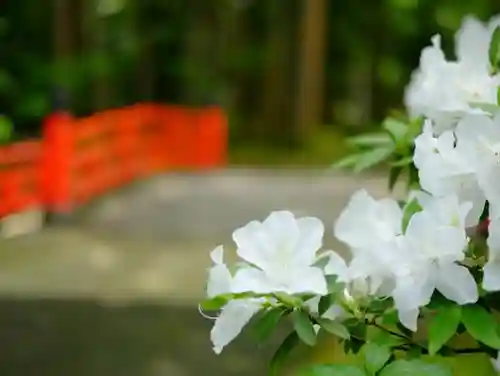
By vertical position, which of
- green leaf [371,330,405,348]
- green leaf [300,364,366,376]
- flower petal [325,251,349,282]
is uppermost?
flower petal [325,251,349,282]

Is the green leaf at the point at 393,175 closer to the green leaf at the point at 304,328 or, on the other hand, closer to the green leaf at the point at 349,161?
the green leaf at the point at 349,161

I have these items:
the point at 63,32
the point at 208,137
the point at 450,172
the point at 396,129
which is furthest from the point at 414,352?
the point at 63,32

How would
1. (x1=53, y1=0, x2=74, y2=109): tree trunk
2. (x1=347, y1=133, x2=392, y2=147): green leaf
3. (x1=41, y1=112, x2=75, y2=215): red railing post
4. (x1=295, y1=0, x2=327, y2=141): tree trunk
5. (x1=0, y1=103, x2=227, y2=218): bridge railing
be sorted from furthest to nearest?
1. (x1=295, y1=0, x2=327, y2=141): tree trunk
2. (x1=53, y1=0, x2=74, y2=109): tree trunk
3. (x1=41, y1=112, x2=75, y2=215): red railing post
4. (x1=0, y1=103, x2=227, y2=218): bridge railing
5. (x1=347, y1=133, x2=392, y2=147): green leaf

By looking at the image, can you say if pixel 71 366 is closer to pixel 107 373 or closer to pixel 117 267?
pixel 107 373

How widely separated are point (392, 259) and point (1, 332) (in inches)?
80.4

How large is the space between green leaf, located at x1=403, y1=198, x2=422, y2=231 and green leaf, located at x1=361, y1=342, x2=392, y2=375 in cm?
9

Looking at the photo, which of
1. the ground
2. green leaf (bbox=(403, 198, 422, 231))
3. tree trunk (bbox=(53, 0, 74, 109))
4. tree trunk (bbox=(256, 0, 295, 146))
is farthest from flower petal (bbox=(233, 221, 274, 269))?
tree trunk (bbox=(256, 0, 295, 146))

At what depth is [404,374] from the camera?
1.80 feet

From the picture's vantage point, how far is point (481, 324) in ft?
1.85

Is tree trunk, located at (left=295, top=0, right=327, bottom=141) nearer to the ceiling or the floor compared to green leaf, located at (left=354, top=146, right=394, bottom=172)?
nearer to the floor

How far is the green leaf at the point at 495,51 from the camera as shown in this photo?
71 cm

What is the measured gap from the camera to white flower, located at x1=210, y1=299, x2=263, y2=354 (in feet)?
1.93

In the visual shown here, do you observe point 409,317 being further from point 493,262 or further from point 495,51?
point 495,51

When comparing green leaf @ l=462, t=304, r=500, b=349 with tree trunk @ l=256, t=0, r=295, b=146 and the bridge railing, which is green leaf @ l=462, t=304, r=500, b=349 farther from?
tree trunk @ l=256, t=0, r=295, b=146
